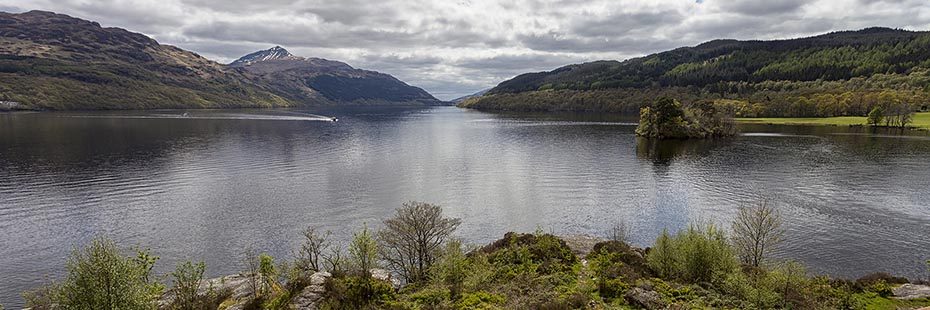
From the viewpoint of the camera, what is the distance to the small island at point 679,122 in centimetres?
15712

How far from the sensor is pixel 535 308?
1248 inches

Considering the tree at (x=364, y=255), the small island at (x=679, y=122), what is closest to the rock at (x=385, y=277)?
the tree at (x=364, y=255)

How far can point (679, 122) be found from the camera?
512ft

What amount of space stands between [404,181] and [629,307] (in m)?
59.8

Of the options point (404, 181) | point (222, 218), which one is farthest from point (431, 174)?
point (222, 218)

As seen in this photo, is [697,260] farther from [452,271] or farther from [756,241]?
[452,271]

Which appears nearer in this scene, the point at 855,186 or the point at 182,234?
the point at 182,234

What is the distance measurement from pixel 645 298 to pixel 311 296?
78.8 ft

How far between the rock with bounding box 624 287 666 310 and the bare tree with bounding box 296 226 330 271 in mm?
27308

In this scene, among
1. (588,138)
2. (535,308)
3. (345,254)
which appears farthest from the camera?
(588,138)

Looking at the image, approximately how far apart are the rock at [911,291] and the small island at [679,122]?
414 ft

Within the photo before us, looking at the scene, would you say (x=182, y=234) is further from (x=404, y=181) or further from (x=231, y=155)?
(x=231, y=155)

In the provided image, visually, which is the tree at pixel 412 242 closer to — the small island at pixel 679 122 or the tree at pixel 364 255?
the tree at pixel 364 255

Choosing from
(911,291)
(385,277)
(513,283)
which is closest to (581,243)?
(513,283)
